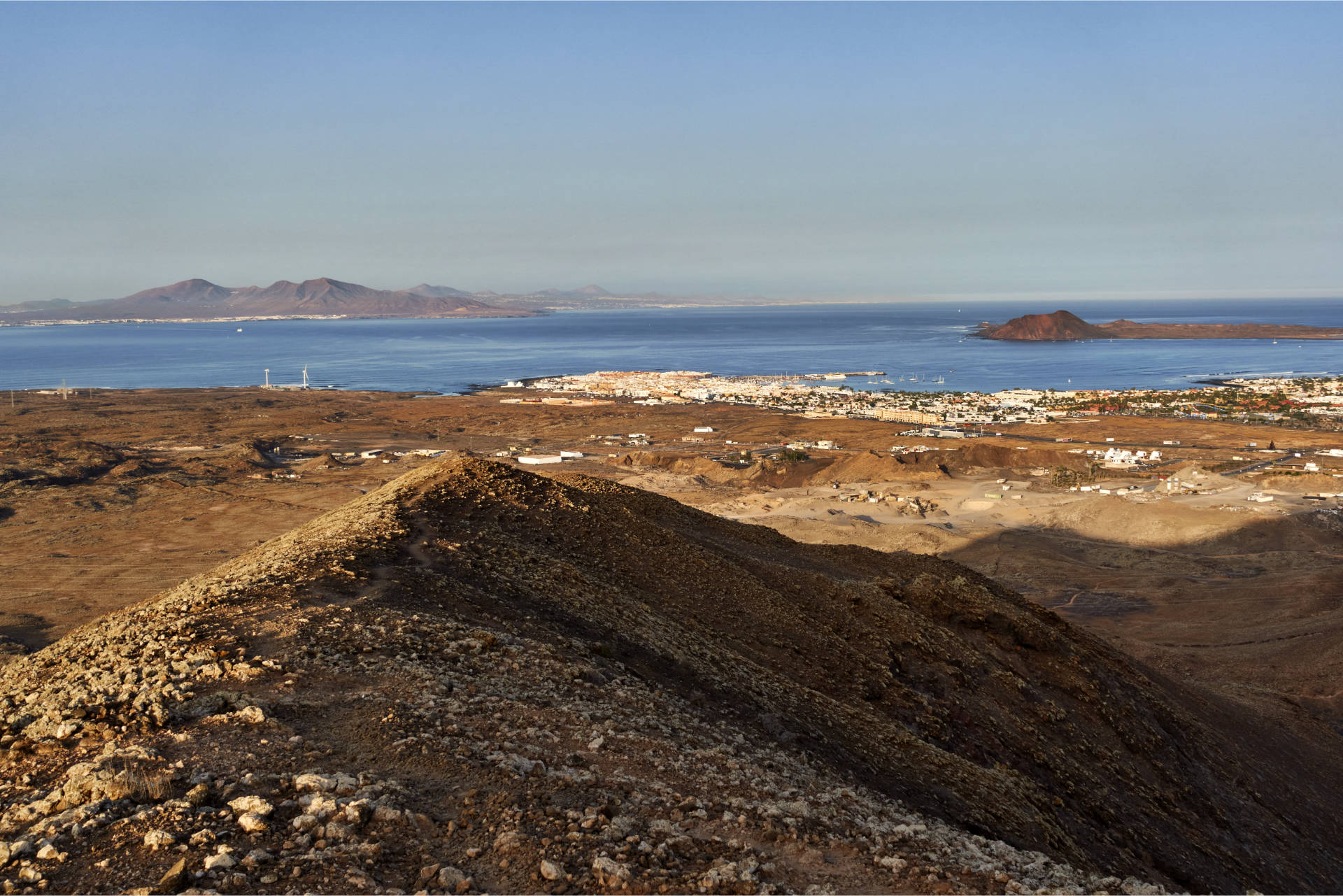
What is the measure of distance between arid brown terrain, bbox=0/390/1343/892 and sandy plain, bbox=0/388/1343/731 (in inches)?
12.8

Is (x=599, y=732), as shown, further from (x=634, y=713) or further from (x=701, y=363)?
(x=701, y=363)

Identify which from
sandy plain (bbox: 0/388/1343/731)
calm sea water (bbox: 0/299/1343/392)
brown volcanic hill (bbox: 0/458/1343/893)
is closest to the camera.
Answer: brown volcanic hill (bbox: 0/458/1343/893)

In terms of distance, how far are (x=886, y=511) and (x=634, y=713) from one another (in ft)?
123

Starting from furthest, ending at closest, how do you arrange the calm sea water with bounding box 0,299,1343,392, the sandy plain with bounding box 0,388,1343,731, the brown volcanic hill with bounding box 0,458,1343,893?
the calm sea water with bounding box 0,299,1343,392 < the sandy plain with bounding box 0,388,1343,731 < the brown volcanic hill with bounding box 0,458,1343,893

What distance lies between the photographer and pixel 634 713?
8.63 meters

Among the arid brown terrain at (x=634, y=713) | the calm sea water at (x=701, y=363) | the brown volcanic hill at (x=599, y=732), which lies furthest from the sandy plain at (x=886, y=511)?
the calm sea water at (x=701, y=363)

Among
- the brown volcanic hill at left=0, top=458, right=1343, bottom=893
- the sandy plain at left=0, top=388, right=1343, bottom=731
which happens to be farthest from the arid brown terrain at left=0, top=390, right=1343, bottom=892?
the sandy plain at left=0, top=388, right=1343, bottom=731

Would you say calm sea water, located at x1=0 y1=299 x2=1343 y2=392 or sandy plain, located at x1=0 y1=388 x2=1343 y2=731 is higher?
calm sea water, located at x1=0 y1=299 x2=1343 y2=392

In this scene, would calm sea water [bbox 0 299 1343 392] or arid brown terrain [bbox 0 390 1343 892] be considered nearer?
arid brown terrain [bbox 0 390 1343 892]

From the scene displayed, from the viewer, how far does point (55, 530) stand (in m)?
36.2

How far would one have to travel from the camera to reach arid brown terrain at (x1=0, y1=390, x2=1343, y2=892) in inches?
234

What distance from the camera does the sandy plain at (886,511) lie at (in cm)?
2619

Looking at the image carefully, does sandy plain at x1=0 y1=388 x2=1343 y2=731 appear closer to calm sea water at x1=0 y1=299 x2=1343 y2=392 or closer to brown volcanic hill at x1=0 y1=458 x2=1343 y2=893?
A: brown volcanic hill at x1=0 y1=458 x2=1343 y2=893

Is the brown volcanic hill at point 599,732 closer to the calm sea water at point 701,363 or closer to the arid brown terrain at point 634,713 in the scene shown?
the arid brown terrain at point 634,713
